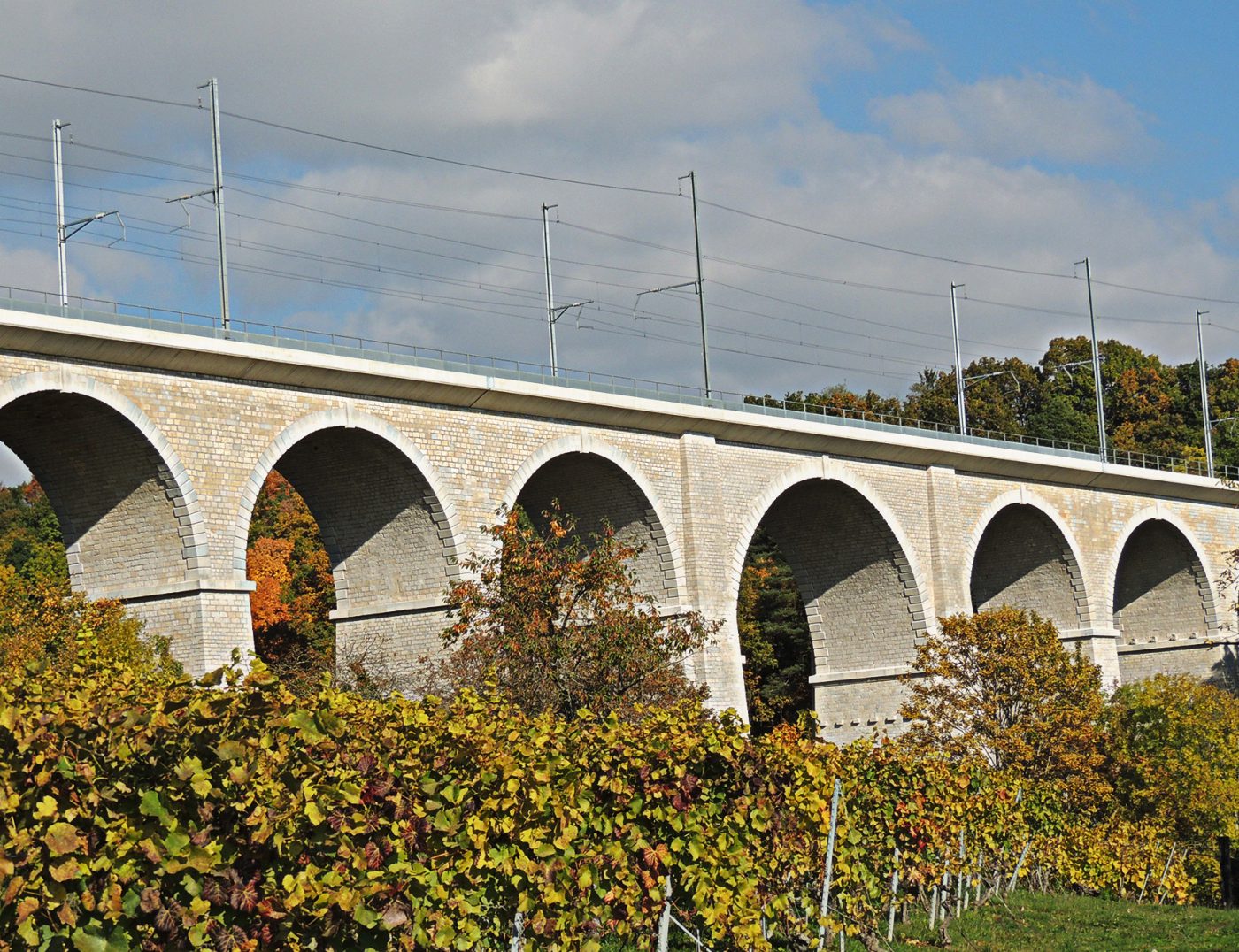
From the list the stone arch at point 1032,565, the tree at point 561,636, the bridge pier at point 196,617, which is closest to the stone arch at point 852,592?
the stone arch at point 1032,565

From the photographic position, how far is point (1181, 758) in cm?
3098

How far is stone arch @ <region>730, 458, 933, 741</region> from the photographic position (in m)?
36.0

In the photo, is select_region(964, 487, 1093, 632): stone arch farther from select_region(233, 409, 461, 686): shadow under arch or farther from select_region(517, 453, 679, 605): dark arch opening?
select_region(233, 409, 461, 686): shadow under arch

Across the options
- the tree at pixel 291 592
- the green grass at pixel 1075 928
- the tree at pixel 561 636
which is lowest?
the green grass at pixel 1075 928

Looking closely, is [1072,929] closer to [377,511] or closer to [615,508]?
[377,511]

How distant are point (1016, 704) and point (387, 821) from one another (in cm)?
2429

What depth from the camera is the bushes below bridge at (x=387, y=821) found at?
6.15m

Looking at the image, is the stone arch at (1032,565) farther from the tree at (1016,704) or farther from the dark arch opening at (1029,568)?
the tree at (1016,704)

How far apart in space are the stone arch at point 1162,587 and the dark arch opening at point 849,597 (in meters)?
10.8

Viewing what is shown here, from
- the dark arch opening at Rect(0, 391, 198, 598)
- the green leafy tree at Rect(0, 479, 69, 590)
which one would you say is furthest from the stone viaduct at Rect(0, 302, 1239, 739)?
the green leafy tree at Rect(0, 479, 69, 590)

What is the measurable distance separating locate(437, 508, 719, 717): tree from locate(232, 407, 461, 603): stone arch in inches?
99.3

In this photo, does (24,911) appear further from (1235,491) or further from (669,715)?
(1235,491)

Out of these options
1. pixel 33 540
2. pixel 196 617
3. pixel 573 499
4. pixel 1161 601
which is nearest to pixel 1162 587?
pixel 1161 601

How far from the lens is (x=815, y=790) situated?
1164 cm
